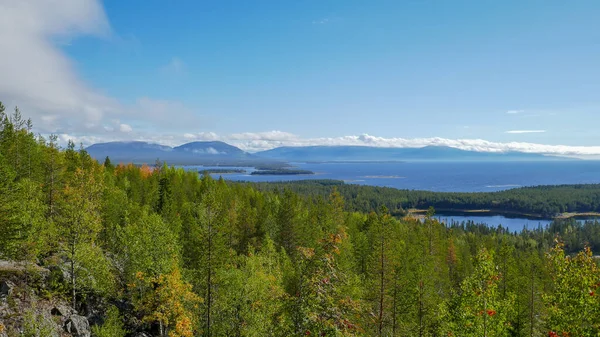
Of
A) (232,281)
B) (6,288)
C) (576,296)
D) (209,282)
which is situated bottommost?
(209,282)

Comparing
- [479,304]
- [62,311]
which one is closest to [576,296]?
[479,304]

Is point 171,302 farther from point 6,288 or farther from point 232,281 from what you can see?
point 6,288

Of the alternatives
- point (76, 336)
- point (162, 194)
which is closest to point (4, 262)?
point (76, 336)

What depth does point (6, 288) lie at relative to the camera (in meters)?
24.2

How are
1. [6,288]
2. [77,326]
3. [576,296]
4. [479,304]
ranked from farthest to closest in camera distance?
[77,326]
[6,288]
[479,304]
[576,296]

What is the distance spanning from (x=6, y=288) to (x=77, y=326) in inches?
213

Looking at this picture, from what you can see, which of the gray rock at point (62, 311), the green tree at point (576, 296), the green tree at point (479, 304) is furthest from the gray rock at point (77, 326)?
the green tree at point (576, 296)

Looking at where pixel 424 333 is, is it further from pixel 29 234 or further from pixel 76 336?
pixel 29 234

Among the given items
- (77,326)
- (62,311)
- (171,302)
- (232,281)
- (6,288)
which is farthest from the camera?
(232,281)

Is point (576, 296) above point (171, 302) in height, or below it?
above

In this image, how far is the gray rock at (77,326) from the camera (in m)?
24.9

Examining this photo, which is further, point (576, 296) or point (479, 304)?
point (479, 304)

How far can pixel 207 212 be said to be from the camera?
30.3 m

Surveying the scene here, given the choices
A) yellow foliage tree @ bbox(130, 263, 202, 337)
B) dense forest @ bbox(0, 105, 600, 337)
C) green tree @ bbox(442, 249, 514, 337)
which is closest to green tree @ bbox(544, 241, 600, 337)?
dense forest @ bbox(0, 105, 600, 337)
